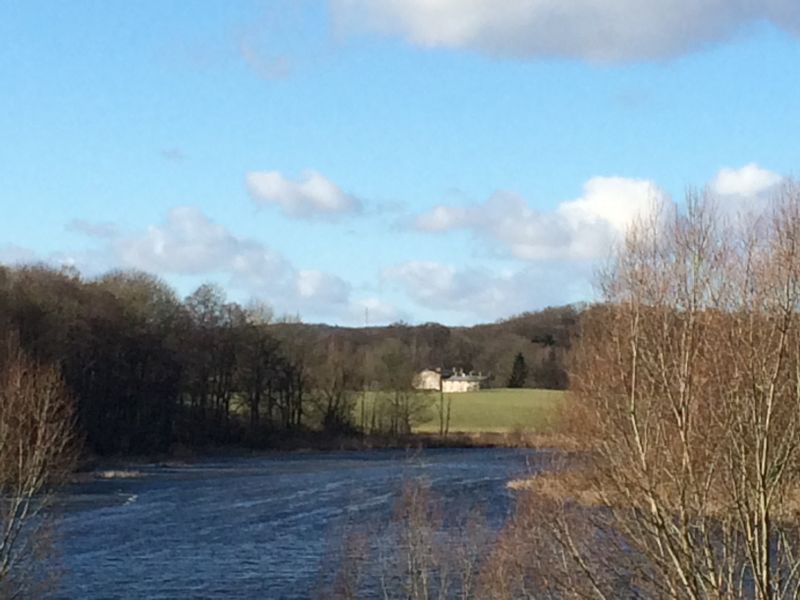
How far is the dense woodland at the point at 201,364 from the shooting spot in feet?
245

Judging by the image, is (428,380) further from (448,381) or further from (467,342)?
(467,342)

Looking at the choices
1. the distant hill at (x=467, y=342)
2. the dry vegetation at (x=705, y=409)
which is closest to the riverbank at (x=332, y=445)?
the distant hill at (x=467, y=342)

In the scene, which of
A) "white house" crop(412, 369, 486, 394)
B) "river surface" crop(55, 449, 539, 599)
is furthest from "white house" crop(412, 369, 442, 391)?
"river surface" crop(55, 449, 539, 599)

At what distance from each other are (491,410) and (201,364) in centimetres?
2468

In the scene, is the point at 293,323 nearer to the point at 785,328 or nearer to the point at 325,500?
the point at 325,500

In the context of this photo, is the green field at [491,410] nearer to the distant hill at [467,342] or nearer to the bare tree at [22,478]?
the distant hill at [467,342]

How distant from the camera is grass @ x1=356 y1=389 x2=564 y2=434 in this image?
90438 millimetres

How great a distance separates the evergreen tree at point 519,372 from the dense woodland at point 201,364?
66 centimetres

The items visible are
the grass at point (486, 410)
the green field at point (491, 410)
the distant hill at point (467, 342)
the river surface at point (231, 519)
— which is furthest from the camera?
the distant hill at point (467, 342)

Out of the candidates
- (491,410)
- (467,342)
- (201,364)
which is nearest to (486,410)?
(491,410)

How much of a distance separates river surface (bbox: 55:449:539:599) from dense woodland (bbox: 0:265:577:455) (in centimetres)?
1129

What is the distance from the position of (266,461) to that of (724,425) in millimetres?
67447

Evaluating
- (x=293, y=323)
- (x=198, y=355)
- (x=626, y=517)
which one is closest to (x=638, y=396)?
(x=626, y=517)

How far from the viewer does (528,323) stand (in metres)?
101
